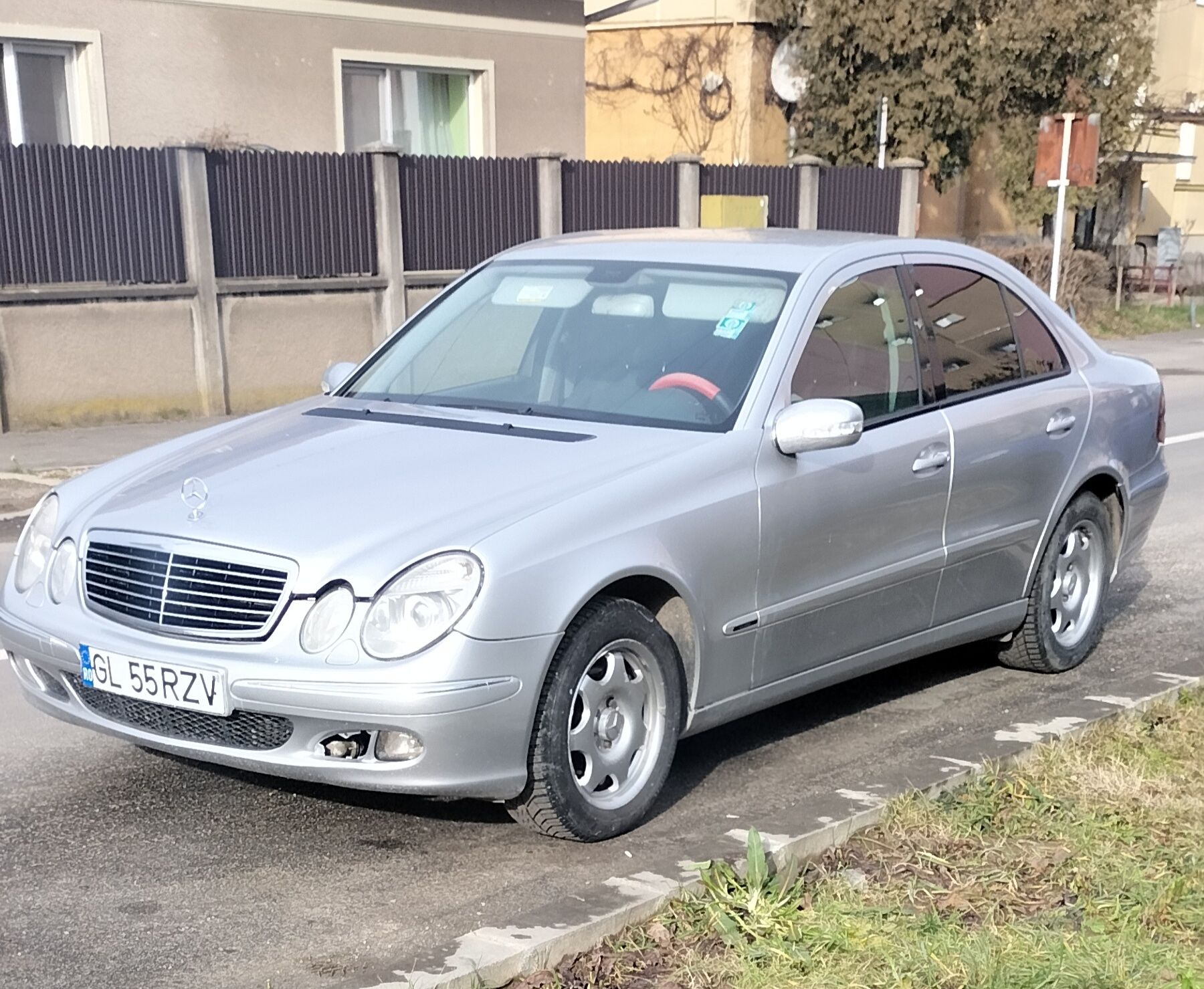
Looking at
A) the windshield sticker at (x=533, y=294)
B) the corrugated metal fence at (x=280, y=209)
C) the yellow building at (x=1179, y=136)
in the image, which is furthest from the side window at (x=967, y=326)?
the yellow building at (x=1179, y=136)

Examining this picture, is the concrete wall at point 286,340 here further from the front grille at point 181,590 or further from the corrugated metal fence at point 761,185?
the front grille at point 181,590

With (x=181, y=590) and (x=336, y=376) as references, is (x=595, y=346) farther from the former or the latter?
(x=181, y=590)

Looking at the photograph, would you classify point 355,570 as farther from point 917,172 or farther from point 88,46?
point 917,172

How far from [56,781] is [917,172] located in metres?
19.8

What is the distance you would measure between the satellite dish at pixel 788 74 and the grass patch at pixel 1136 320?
6.36 meters

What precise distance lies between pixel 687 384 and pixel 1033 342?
1825mm

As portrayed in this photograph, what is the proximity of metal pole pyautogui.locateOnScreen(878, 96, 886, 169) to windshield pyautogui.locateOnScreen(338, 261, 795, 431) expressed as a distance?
2063 centimetres

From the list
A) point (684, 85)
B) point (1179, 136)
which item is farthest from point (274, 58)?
point (1179, 136)

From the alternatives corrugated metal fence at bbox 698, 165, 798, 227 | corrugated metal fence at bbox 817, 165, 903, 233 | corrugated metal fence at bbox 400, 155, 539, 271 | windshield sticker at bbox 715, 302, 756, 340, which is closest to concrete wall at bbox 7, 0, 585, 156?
corrugated metal fence at bbox 400, 155, 539, 271

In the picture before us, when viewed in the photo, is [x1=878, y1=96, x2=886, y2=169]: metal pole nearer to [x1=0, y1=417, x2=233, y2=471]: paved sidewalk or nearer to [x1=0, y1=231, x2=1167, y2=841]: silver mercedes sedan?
[x1=0, y1=417, x2=233, y2=471]: paved sidewalk

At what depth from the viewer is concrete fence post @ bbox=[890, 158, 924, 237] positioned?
73.8ft

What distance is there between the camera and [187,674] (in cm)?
400

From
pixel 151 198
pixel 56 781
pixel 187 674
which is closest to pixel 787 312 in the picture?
pixel 187 674

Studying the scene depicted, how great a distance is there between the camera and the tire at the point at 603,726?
408cm
